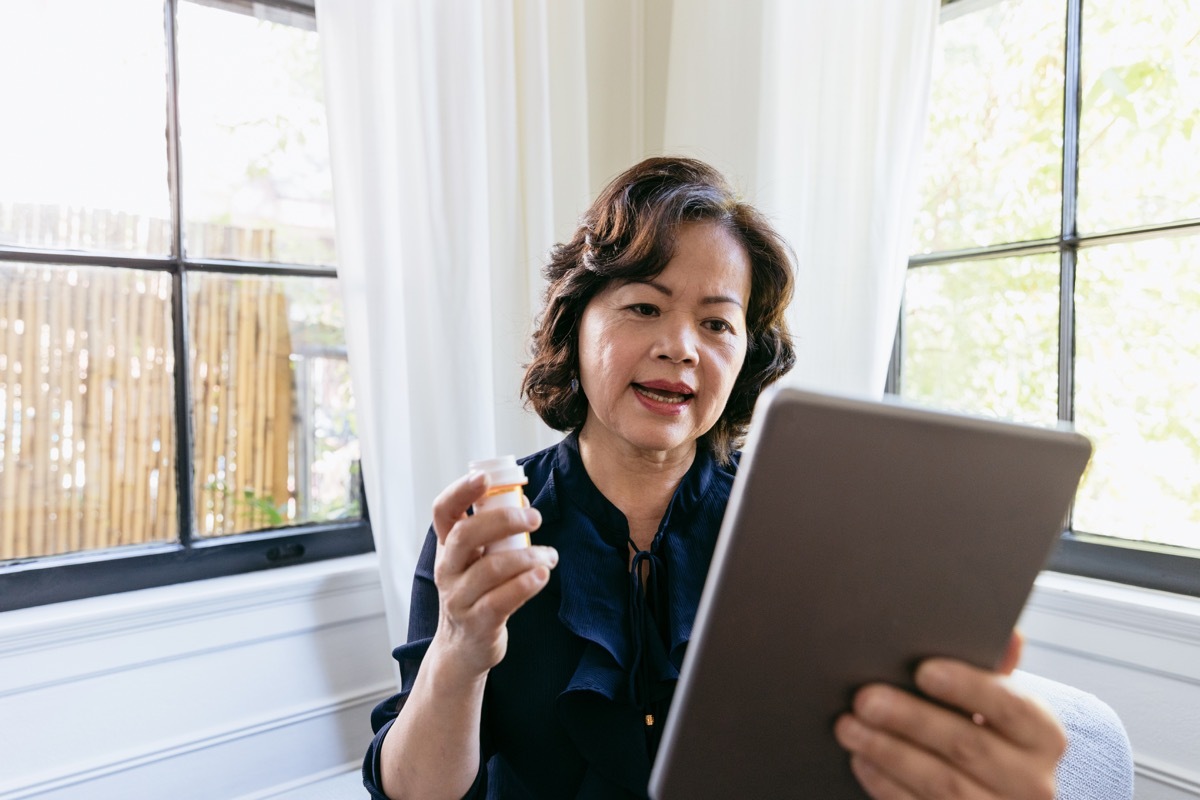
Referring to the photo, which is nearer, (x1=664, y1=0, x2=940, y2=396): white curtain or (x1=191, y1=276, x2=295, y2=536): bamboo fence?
(x1=664, y1=0, x2=940, y2=396): white curtain

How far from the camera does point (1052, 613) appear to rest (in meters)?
1.46

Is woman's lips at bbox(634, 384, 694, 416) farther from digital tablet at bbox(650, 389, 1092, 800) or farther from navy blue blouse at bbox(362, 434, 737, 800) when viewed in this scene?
digital tablet at bbox(650, 389, 1092, 800)

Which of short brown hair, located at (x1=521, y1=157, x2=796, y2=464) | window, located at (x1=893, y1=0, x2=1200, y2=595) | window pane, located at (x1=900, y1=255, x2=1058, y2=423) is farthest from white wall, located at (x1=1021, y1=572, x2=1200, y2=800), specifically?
short brown hair, located at (x1=521, y1=157, x2=796, y2=464)

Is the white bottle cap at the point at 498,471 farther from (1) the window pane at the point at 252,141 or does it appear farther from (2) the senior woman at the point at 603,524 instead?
(1) the window pane at the point at 252,141

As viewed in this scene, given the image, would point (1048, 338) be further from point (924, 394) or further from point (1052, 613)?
point (1052, 613)

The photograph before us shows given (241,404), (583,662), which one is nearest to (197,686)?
(241,404)

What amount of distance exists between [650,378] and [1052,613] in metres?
0.91

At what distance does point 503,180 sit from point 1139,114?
4.21ft

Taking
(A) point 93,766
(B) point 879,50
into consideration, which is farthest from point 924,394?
(A) point 93,766

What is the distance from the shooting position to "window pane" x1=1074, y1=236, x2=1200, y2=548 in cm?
146

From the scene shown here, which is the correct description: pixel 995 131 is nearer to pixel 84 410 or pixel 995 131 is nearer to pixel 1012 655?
pixel 1012 655

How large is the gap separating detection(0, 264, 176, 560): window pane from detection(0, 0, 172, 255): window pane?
0.09 meters

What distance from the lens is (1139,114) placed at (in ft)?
4.89

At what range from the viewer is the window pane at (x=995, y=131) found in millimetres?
1623
